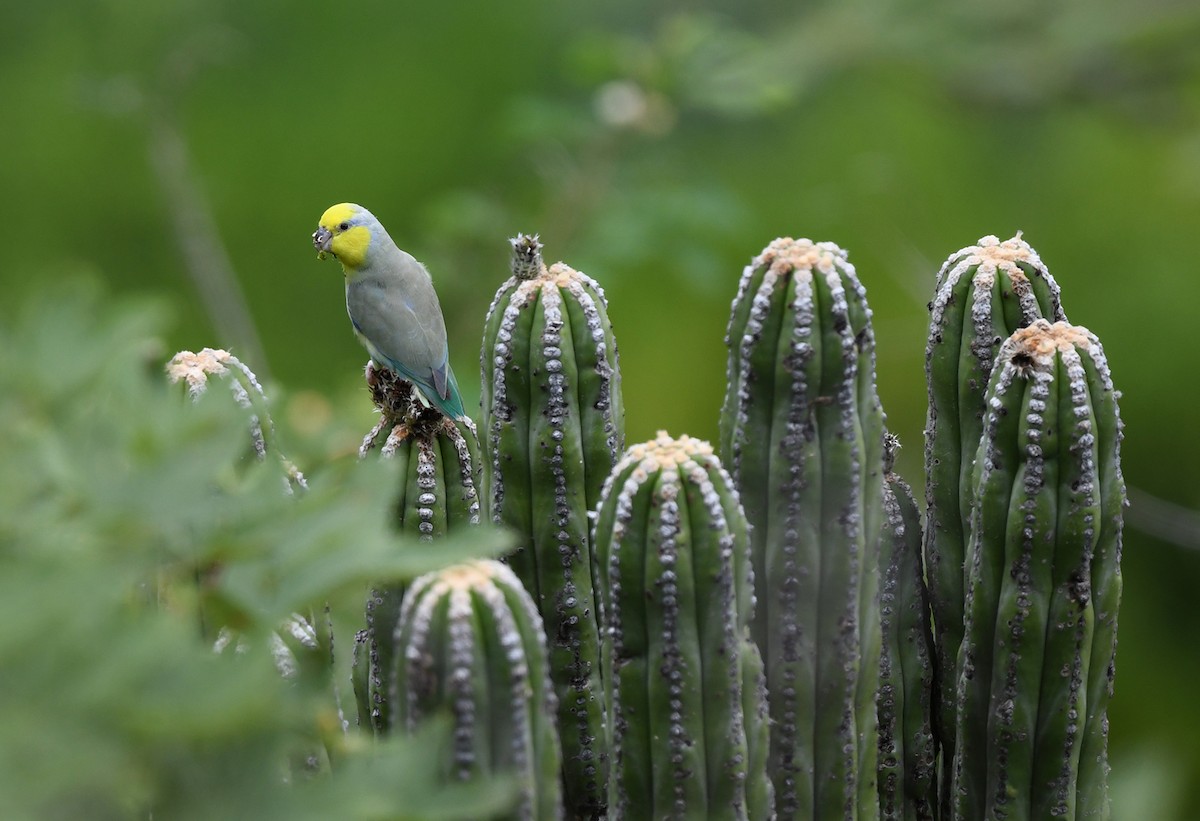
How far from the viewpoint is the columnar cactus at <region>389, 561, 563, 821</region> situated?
1572 mm

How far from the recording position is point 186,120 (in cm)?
599

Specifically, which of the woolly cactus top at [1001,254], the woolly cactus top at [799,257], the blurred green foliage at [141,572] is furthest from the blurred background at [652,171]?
the blurred green foliage at [141,572]

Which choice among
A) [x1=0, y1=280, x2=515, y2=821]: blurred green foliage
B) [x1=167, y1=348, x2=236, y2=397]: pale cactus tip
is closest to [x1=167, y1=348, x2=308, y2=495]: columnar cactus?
[x1=167, y1=348, x2=236, y2=397]: pale cactus tip

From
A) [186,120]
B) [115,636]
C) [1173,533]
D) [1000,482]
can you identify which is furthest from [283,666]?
[186,120]

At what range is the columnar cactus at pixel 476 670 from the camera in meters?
1.57

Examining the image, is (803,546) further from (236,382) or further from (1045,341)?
(236,382)

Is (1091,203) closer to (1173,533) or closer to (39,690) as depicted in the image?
(1173,533)

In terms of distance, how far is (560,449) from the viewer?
212 cm

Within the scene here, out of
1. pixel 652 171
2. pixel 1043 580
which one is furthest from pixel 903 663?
pixel 652 171

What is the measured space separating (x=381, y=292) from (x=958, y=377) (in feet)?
3.25

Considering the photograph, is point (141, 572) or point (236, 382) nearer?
point (141, 572)

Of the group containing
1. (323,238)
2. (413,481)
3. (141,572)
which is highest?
(323,238)

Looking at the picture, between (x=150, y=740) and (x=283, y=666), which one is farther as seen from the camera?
(x=283, y=666)

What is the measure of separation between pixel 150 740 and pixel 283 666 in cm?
76
